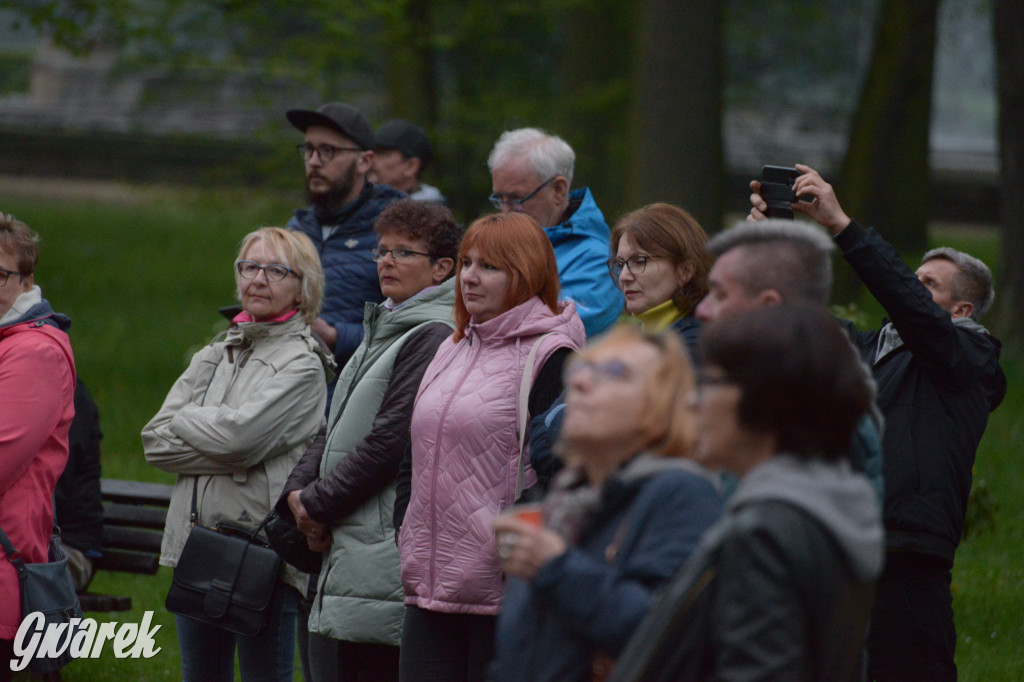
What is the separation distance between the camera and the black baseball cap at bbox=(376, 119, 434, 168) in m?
6.86

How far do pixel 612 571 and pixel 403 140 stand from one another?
181 inches

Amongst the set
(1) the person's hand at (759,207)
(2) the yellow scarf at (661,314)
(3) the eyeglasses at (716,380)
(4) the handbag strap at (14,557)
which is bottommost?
(4) the handbag strap at (14,557)

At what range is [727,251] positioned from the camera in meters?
3.05

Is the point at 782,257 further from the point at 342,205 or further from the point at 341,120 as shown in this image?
the point at 341,120

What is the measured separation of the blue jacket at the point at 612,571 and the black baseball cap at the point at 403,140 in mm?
4419

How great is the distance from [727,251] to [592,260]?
2.18 metres

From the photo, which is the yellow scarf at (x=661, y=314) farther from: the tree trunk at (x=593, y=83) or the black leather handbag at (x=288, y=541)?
the tree trunk at (x=593, y=83)

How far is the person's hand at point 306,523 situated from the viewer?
4453mm

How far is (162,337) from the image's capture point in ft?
46.0

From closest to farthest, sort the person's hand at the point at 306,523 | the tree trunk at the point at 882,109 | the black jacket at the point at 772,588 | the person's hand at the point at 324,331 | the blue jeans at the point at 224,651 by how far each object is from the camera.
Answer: the black jacket at the point at 772,588 → the person's hand at the point at 306,523 → the blue jeans at the point at 224,651 → the person's hand at the point at 324,331 → the tree trunk at the point at 882,109

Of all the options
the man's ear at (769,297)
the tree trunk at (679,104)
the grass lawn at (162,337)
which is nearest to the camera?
the man's ear at (769,297)

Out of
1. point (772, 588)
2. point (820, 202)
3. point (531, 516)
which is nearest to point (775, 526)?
point (772, 588)

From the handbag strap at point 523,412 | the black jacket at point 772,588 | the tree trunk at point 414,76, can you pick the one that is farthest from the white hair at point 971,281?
the tree trunk at point 414,76

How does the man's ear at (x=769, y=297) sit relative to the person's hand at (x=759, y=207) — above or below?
above
